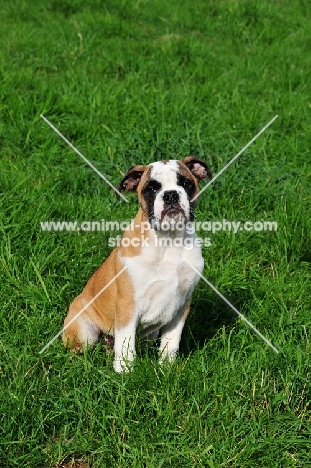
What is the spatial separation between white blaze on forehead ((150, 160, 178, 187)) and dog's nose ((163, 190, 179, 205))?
0.30 ft

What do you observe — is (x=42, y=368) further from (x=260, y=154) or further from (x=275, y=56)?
(x=275, y=56)

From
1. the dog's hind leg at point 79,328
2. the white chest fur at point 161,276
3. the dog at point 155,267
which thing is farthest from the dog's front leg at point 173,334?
the dog's hind leg at point 79,328

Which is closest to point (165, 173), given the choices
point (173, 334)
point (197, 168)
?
point (197, 168)

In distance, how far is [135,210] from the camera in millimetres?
5352

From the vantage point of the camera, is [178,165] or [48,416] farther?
[178,165]

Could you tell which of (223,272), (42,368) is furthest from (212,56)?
(42,368)

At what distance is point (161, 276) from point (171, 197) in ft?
1.46

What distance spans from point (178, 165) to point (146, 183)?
22 cm

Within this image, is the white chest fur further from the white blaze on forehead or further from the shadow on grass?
the shadow on grass

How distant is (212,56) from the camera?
25.7ft

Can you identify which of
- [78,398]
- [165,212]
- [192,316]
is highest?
[165,212]

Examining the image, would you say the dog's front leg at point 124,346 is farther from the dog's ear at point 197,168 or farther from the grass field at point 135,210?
the dog's ear at point 197,168

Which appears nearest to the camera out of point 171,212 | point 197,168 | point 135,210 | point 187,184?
point 171,212

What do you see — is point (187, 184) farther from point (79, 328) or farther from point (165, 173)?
point (79, 328)
